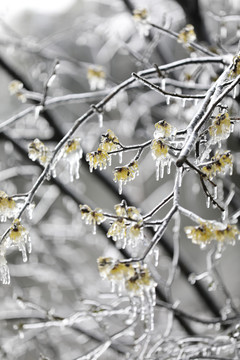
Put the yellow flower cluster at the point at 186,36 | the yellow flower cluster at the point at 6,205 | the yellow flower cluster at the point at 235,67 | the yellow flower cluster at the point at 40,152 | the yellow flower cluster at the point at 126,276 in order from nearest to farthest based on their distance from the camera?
the yellow flower cluster at the point at 126,276 → the yellow flower cluster at the point at 235,67 → the yellow flower cluster at the point at 6,205 → the yellow flower cluster at the point at 40,152 → the yellow flower cluster at the point at 186,36

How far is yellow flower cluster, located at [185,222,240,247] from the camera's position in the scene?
4.61 feet

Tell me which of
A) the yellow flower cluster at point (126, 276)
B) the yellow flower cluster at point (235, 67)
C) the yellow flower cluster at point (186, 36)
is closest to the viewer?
the yellow flower cluster at point (126, 276)

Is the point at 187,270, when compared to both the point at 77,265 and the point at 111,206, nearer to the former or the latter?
the point at 77,265

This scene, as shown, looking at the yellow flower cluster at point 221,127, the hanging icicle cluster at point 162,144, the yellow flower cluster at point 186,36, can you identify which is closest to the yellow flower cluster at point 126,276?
the hanging icicle cluster at point 162,144

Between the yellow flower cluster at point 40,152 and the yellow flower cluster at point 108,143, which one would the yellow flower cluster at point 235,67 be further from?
the yellow flower cluster at point 40,152

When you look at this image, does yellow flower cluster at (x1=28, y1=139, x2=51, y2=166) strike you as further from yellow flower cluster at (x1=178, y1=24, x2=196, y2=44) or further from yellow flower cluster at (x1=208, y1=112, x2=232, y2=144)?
yellow flower cluster at (x1=178, y1=24, x2=196, y2=44)

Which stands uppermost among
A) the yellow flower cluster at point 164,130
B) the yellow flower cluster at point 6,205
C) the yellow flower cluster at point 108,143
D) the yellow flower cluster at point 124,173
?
the yellow flower cluster at point 108,143

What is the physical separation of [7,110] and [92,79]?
606cm

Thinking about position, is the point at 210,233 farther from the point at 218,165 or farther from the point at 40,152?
the point at 40,152

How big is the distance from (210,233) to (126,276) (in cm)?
32

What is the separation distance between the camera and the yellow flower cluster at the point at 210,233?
55.3 inches

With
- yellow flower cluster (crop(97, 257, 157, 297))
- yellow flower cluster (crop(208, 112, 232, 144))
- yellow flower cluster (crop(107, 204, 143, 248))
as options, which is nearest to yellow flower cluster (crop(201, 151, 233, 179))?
yellow flower cluster (crop(208, 112, 232, 144))

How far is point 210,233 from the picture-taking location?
1.41 metres

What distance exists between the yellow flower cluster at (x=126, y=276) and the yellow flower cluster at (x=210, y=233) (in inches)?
8.2
